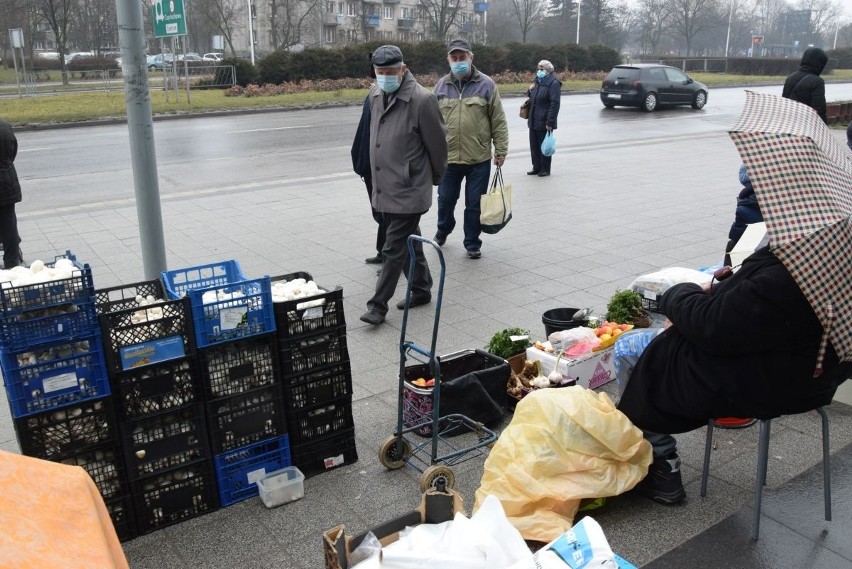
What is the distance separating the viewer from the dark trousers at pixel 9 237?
783 cm

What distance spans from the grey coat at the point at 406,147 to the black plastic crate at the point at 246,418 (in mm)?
2639

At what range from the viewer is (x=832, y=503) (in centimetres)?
375

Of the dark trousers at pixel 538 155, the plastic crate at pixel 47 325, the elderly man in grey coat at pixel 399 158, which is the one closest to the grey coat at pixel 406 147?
the elderly man in grey coat at pixel 399 158

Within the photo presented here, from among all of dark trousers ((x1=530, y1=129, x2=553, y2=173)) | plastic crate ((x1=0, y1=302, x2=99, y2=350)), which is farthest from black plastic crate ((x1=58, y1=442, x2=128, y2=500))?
dark trousers ((x1=530, y1=129, x2=553, y2=173))

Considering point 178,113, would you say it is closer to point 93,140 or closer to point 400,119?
point 93,140

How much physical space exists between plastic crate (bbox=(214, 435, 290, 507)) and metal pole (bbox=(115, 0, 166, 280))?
2.40 m

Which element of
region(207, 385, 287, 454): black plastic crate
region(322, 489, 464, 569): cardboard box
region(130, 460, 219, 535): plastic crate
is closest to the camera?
region(322, 489, 464, 569): cardboard box

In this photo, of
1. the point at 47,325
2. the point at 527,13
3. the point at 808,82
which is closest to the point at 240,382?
the point at 47,325

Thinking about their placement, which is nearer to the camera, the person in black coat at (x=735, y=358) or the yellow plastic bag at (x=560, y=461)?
the person in black coat at (x=735, y=358)

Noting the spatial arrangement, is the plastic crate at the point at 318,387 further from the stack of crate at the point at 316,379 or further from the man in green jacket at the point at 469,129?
the man in green jacket at the point at 469,129

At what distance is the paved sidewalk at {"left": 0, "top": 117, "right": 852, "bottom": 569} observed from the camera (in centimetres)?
357

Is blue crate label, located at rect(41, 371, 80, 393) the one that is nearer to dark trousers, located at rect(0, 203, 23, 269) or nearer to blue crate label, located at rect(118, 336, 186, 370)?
blue crate label, located at rect(118, 336, 186, 370)

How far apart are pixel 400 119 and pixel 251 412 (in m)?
3.10

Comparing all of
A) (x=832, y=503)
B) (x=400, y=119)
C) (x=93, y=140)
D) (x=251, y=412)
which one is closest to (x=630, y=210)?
(x=400, y=119)
